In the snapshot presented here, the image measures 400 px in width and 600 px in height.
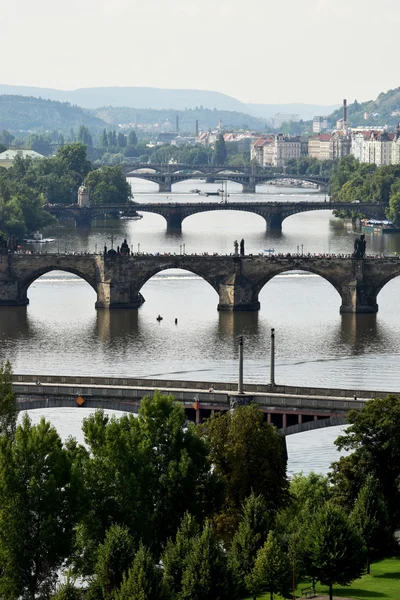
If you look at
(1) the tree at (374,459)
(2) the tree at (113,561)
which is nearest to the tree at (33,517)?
(2) the tree at (113,561)

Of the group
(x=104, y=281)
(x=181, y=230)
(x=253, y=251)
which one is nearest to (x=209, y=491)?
(x=104, y=281)

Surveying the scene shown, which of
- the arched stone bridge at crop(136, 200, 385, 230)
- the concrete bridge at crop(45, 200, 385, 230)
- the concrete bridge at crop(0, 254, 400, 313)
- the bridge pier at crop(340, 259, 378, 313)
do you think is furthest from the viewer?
the arched stone bridge at crop(136, 200, 385, 230)

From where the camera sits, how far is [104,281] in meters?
93.4

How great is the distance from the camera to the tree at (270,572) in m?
41.3

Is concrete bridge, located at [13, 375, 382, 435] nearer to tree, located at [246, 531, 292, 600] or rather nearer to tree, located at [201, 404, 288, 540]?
tree, located at [201, 404, 288, 540]

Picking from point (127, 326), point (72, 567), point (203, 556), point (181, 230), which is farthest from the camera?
point (181, 230)

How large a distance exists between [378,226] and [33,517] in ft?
349

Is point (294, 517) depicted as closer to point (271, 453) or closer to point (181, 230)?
point (271, 453)

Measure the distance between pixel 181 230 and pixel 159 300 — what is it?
1869 inches

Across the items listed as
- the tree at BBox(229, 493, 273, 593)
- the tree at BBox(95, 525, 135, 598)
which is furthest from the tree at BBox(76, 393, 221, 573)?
the tree at BBox(95, 525, 135, 598)

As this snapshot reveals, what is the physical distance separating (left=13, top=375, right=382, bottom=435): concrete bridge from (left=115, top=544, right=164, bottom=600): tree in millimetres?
15564

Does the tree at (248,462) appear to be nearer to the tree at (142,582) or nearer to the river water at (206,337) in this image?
the tree at (142,582)

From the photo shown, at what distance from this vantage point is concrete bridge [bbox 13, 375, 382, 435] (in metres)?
54.7

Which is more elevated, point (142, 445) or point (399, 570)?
point (142, 445)
